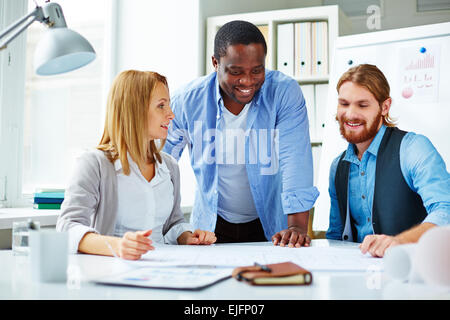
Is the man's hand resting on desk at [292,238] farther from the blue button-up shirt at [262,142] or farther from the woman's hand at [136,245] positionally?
the woman's hand at [136,245]

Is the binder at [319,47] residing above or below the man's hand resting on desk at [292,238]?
above

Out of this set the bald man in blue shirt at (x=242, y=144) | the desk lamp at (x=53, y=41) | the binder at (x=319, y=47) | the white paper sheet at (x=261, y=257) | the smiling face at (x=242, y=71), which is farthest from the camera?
the binder at (x=319, y=47)

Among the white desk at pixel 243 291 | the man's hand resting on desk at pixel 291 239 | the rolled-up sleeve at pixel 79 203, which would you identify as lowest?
the man's hand resting on desk at pixel 291 239

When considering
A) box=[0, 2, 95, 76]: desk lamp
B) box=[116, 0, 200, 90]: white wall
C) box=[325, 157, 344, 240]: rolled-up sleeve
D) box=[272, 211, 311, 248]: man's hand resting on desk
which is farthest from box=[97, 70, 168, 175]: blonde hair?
box=[116, 0, 200, 90]: white wall

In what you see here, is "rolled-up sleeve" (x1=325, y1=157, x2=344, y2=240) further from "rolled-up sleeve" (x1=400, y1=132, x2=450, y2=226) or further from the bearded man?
"rolled-up sleeve" (x1=400, y1=132, x2=450, y2=226)

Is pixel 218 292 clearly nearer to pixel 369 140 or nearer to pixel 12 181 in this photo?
pixel 369 140

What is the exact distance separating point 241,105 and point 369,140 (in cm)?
50

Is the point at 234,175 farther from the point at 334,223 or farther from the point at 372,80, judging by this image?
the point at 372,80

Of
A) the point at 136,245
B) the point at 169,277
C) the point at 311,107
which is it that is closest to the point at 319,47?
the point at 311,107

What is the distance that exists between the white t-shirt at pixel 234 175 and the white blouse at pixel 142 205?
371 mm

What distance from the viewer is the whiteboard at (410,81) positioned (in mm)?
1887

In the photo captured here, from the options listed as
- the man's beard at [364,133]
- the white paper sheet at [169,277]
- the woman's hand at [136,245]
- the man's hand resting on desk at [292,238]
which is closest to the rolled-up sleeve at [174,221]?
the man's hand resting on desk at [292,238]

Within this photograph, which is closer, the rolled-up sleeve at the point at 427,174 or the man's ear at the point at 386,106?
the rolled-up sleeve at the point at 427,174
